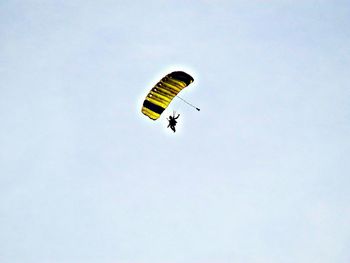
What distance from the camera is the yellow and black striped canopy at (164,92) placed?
113ft

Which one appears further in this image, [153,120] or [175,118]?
[175,118]

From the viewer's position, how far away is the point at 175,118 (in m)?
38.6

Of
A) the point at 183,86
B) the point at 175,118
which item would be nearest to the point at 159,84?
the point at 183,86

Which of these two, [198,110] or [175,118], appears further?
[175,118]

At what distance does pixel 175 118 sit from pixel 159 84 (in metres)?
4.87

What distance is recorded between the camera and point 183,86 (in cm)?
3519

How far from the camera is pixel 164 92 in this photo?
115 feet

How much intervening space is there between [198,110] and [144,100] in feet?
15.0

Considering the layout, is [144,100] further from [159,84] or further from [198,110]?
[198,110]

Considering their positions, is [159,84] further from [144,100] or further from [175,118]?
[175,118]

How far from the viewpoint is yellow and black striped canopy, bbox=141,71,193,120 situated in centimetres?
3447

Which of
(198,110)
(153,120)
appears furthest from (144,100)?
(198,110)

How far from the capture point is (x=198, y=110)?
3472 cm

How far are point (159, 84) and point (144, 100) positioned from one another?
2066 mm
